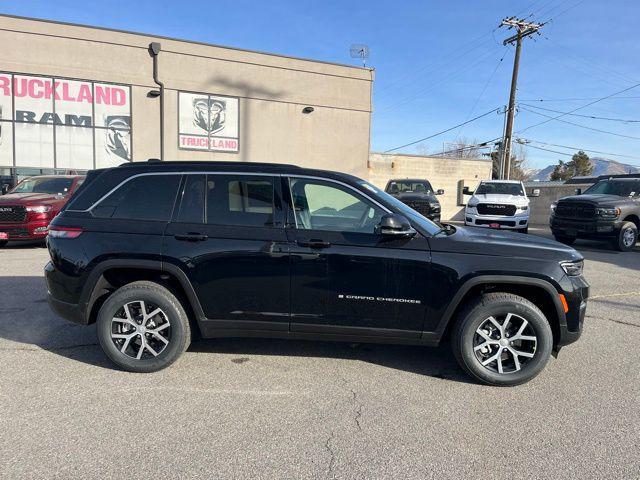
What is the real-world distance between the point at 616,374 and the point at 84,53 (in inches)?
762

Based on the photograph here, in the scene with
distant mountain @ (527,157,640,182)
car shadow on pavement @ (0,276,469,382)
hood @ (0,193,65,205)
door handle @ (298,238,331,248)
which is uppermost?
distant mountain @ (527,157,640,182)

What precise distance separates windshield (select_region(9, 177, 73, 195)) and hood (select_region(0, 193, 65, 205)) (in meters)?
0.33

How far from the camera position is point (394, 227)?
12.0 ft

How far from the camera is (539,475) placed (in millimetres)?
2670

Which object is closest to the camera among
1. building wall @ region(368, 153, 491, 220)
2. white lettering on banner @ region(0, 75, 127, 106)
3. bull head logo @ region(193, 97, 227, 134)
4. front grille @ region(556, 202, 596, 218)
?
front grille @ region(556, 202, 596, 218)

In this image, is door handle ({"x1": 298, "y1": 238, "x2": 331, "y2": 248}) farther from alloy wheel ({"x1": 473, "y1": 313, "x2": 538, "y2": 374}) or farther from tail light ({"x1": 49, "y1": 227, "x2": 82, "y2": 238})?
tail light ({"x1": 49, "y1": 227, "x2": 82, "y2": 238})

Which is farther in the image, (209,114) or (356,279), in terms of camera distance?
(209,114)

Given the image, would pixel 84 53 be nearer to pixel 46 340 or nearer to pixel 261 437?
pixel 46 340

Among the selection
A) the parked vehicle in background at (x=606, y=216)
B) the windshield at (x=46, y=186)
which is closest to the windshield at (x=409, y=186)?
the parked vehicle in background at (x=606, y=216)

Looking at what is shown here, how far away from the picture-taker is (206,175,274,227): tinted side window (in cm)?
397

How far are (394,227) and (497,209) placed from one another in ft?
37.8

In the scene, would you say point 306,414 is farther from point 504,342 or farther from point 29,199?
point 29,199

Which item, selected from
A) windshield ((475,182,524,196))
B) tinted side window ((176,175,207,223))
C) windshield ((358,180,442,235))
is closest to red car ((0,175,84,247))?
tinted side window ((176,175,207,223))

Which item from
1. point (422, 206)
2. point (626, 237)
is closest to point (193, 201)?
point (422, 206)
